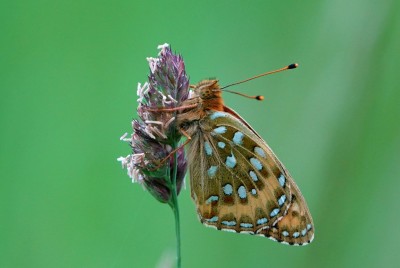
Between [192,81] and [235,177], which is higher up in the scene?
[192,81]

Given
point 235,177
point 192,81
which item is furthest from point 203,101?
point 192,81

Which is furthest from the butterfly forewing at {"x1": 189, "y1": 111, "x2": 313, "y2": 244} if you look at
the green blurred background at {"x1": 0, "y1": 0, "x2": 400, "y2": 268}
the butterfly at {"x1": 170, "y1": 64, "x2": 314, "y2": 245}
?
the green blurred background at {"x1": 0, "y1": 0, "x2": 400, "y2": 268}

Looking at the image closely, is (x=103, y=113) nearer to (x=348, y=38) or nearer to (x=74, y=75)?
(x=74, y=75)

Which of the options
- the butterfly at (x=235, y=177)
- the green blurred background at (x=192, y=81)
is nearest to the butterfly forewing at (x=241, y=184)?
the butterfly at (x=235, y=177)

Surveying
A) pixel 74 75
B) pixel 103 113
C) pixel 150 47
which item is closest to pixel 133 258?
pixel 103 113

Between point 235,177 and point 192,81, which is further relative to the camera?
point 192,81

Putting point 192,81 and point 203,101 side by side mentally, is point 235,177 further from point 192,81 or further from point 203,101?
point 192,81

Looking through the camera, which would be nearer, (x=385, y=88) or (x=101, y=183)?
(x=385, y=88)
